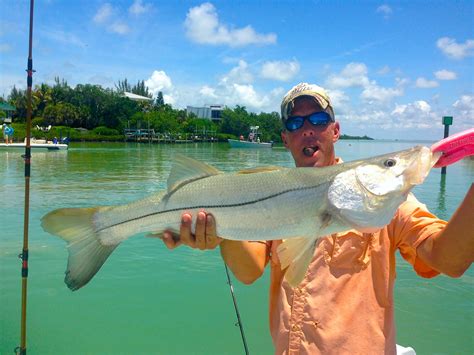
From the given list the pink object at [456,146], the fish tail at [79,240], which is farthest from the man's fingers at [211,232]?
the pink object at [456,146]

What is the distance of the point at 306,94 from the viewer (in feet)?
9.84

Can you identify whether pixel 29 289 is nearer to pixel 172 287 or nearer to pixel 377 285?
pixel 172 287

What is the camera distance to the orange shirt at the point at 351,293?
2252 mm

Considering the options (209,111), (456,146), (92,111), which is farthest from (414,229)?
(209,111)

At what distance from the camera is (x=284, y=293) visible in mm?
2455

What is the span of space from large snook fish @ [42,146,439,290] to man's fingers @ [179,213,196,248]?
0.04 m

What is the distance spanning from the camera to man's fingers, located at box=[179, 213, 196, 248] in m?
2.44

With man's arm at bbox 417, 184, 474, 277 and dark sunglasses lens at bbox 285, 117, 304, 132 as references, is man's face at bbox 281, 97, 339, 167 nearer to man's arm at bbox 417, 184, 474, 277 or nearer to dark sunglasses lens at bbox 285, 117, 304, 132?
dark sunglasses lens at bbox 285, 117, 304, 132

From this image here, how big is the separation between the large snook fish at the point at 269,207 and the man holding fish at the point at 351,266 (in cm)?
1

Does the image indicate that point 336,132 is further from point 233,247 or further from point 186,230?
point 186,230

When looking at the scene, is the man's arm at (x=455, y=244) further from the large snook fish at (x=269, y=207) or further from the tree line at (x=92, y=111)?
the tree line at (x=92, y=111)

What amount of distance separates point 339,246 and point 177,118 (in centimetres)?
9019

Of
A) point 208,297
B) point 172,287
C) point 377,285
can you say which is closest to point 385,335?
point 377,285

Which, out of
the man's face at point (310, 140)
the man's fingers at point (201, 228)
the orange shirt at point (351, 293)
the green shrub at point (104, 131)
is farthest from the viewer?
the green shrub at point (104, 131)
